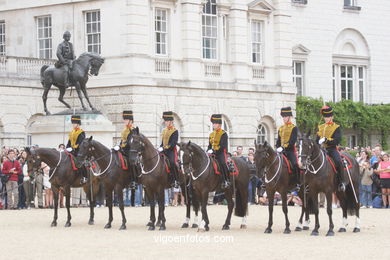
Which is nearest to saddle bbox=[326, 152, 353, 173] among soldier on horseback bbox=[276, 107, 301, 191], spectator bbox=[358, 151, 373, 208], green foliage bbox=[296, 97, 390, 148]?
soldier on horseback bbox=[276, 107, 301, 191]

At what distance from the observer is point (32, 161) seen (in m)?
25.6

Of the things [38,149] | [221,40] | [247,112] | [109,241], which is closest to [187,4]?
[221,40]

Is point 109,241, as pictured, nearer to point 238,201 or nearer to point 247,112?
point 238,201

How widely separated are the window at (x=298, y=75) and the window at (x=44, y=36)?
13759 millimetres

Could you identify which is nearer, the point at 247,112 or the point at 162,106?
the point at 162,106

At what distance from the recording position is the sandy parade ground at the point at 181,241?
18.7 m

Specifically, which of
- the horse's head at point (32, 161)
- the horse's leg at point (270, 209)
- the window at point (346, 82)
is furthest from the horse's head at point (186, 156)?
the window at point (346, 82)

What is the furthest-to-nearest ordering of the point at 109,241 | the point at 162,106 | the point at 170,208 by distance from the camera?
the point at 162,106
the point at 170,208
the point at 109,241

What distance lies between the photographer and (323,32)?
2114 inches

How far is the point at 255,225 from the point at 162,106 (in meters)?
17.7

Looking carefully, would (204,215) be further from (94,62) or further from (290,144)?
(94,62)

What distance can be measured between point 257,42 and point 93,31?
8.50 m

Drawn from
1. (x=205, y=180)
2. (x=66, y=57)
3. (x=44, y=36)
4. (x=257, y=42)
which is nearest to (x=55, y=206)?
(x=205, y=180)

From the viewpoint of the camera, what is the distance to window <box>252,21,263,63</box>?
4778 cm
